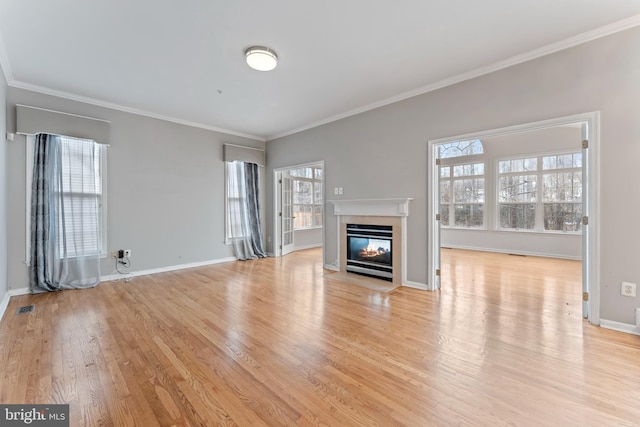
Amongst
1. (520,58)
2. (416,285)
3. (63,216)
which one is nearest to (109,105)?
(63,216)

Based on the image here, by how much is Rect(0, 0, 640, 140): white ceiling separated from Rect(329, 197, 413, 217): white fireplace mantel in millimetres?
1549

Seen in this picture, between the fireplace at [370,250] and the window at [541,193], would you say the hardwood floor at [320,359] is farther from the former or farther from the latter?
the window at [541,193]

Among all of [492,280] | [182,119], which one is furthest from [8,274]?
[492,280]

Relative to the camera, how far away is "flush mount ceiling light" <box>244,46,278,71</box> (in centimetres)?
271

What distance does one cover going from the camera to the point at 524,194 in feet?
21.5

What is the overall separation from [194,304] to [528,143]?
7800 mm

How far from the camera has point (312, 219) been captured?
25.4 ft

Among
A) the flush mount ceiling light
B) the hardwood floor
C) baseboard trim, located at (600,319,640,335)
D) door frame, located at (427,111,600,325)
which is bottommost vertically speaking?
the hardwood floor

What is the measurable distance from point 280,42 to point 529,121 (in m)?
2.75

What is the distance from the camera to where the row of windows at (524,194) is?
19.7 feet

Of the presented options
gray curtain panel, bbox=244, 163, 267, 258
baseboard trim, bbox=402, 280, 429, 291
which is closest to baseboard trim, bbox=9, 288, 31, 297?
gray curtain panel, bbox=244, 163, 267, 258

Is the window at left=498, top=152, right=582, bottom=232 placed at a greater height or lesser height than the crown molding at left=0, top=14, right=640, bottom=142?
lesser

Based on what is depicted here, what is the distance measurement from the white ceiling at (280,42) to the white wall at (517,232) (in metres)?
3.54

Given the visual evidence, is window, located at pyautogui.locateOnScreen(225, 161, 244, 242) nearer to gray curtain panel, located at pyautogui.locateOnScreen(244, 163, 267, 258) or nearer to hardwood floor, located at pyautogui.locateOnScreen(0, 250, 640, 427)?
gray curtain panel, located at pyautogui.locateOnScreen(244, 163, 267, 258)
